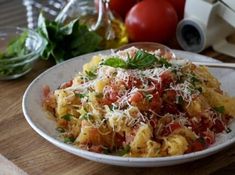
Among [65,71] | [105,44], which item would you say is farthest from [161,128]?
[105,44]

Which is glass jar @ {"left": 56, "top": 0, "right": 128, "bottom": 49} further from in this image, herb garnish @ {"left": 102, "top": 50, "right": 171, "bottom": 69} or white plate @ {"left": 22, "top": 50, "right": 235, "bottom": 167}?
herb garnish @ {"left": 102, "top": 50, "right": 171, "bottom": 69}

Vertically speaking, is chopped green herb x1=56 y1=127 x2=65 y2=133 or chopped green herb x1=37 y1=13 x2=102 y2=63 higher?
chopped green herb x1=56 y1=127 x2=65 y2=133

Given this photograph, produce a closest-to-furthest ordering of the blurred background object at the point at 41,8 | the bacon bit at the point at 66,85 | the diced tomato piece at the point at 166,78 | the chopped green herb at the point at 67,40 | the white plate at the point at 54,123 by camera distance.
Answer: the white plate at the point at 54,123, the diced tomato piece at the point at 166,78, the bacon bit at the point at 66,85, the chopped green herb at the point at 67,40, the blurred background object at the point at 41,8

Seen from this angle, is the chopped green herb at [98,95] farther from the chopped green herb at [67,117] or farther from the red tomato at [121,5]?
the red tomato at [121,5]

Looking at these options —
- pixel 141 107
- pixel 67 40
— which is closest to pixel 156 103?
pixel 141 107

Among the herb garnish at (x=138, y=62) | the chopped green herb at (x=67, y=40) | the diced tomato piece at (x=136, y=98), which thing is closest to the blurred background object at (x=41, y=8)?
the chopped green herb at (x=67, y=40)

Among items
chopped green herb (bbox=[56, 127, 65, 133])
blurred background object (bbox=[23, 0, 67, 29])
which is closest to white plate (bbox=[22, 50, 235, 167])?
chopped green herb (bbox=[56, 127, 65, 133])
